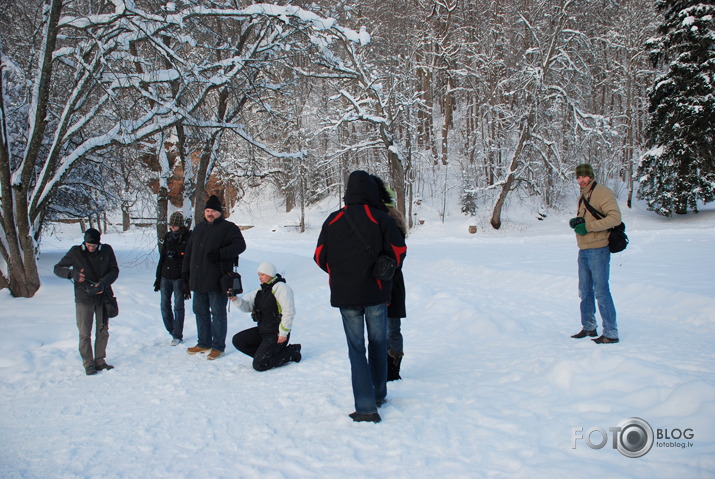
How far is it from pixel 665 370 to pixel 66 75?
40.5 ft

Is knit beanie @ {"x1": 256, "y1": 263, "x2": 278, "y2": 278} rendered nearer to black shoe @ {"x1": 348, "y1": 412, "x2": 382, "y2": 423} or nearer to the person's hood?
the person's hood

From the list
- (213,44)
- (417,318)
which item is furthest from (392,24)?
(417,318)

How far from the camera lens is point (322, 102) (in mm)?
12891

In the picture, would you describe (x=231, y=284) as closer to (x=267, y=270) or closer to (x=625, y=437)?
(x=267, y=270)

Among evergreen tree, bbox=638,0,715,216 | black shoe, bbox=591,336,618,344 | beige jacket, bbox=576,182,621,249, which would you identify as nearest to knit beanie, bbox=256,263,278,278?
beige jacket, bbox=576,182,621,249

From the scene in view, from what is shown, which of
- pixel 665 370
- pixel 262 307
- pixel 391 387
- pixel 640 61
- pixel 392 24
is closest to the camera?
pixel 665 370

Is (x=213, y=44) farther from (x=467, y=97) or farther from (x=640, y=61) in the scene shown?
(x=640, y=61)

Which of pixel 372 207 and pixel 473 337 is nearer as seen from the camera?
pixel 372 207

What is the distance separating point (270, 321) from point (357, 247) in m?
2.41

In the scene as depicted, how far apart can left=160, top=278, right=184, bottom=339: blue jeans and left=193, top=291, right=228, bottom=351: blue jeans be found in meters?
0.69

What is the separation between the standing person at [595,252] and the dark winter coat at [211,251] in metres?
4.27

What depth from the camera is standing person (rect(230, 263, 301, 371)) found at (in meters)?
5.71

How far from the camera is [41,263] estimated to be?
1456 cm

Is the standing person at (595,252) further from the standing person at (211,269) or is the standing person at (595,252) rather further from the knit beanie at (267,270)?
the standing person at (211,269)
